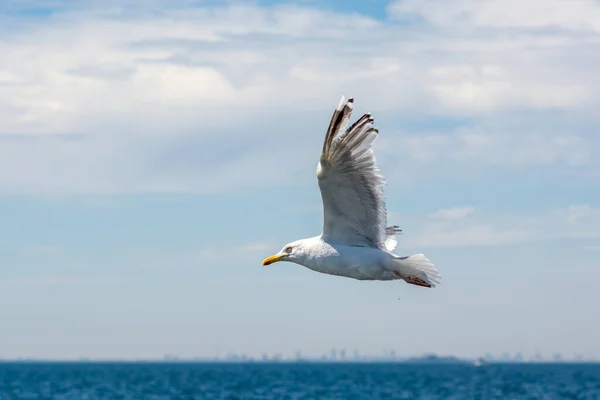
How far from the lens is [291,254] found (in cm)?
1479

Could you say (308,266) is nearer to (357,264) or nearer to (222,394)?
(357,264)

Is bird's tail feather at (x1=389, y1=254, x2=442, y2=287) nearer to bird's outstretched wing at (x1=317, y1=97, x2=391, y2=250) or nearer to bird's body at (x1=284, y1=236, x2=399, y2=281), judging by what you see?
bird's body at (x1=284, y1=236, x2=399, y2=281)

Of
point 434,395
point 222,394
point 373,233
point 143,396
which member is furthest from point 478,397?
point 373,233

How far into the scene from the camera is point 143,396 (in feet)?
259

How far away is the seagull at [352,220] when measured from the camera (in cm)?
1370

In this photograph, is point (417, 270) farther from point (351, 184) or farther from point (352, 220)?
point (351, 184)

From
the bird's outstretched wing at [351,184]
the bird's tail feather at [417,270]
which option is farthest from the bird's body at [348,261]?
the bird's outstretched wing at [351,184]

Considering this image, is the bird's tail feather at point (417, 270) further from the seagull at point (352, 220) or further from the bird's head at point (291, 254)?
the bird's head at point (291, 254)

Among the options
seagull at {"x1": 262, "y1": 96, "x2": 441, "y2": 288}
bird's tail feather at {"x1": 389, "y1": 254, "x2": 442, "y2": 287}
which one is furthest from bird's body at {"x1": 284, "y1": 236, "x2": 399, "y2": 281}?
bird's tail feather at {"x1": 389, "y1": 254, "x2": 442, "y2": 287}

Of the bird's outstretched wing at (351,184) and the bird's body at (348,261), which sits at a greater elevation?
the bird's outstretched wing at (351,184)

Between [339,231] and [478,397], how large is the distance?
66796 mm

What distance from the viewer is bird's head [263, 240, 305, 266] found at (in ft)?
48.0

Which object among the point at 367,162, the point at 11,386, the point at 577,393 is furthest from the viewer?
the point at 11,386

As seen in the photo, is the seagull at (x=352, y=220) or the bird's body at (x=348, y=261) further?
the bird's body at (x=348, y=261)
